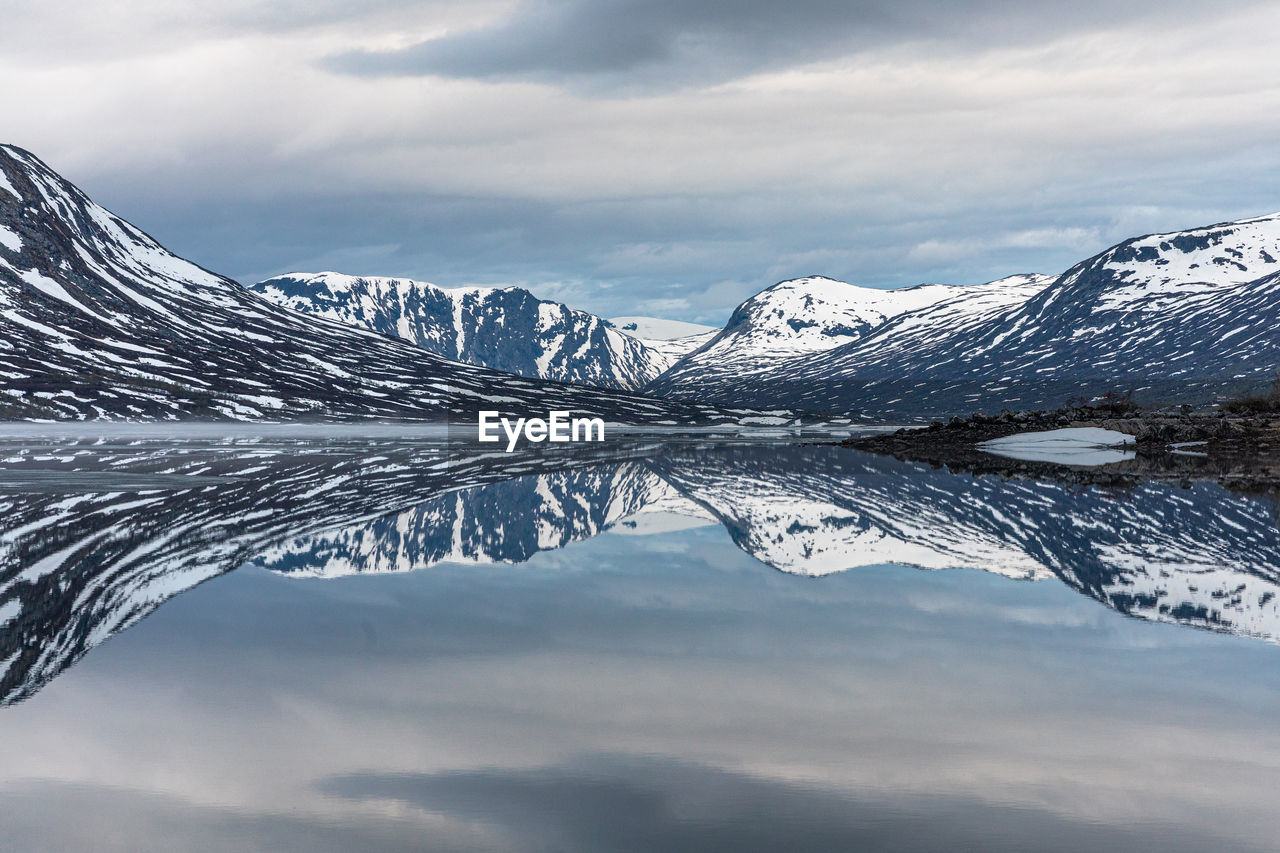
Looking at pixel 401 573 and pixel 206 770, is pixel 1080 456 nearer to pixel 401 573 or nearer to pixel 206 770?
pixel 401 573

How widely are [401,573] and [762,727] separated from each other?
11875 mm

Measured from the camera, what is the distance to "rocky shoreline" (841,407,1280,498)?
48.1 metres

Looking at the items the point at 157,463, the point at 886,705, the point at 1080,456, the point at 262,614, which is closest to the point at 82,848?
the point at 886,705

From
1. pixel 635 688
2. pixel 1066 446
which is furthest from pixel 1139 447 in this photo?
pixel 635 688

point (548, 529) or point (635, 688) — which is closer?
point (635, 688)

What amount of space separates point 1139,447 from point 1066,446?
4.57 metres

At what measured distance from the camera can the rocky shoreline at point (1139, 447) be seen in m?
48.1

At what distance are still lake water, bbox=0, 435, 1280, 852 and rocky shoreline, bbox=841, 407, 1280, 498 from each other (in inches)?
868

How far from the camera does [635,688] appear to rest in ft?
41.3

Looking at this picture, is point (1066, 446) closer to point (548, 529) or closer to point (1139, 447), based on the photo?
point (1139, 447)

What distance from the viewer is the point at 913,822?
873 centimetres

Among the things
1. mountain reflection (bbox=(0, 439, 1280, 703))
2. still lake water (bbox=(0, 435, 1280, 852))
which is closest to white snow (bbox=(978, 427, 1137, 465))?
mountain reflection (bbox=(0, 439, 1280, 703))

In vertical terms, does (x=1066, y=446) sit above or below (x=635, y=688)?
above

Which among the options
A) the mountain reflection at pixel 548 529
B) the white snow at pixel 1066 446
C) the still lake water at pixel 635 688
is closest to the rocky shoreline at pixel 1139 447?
the white snow at pixel 1066 446
